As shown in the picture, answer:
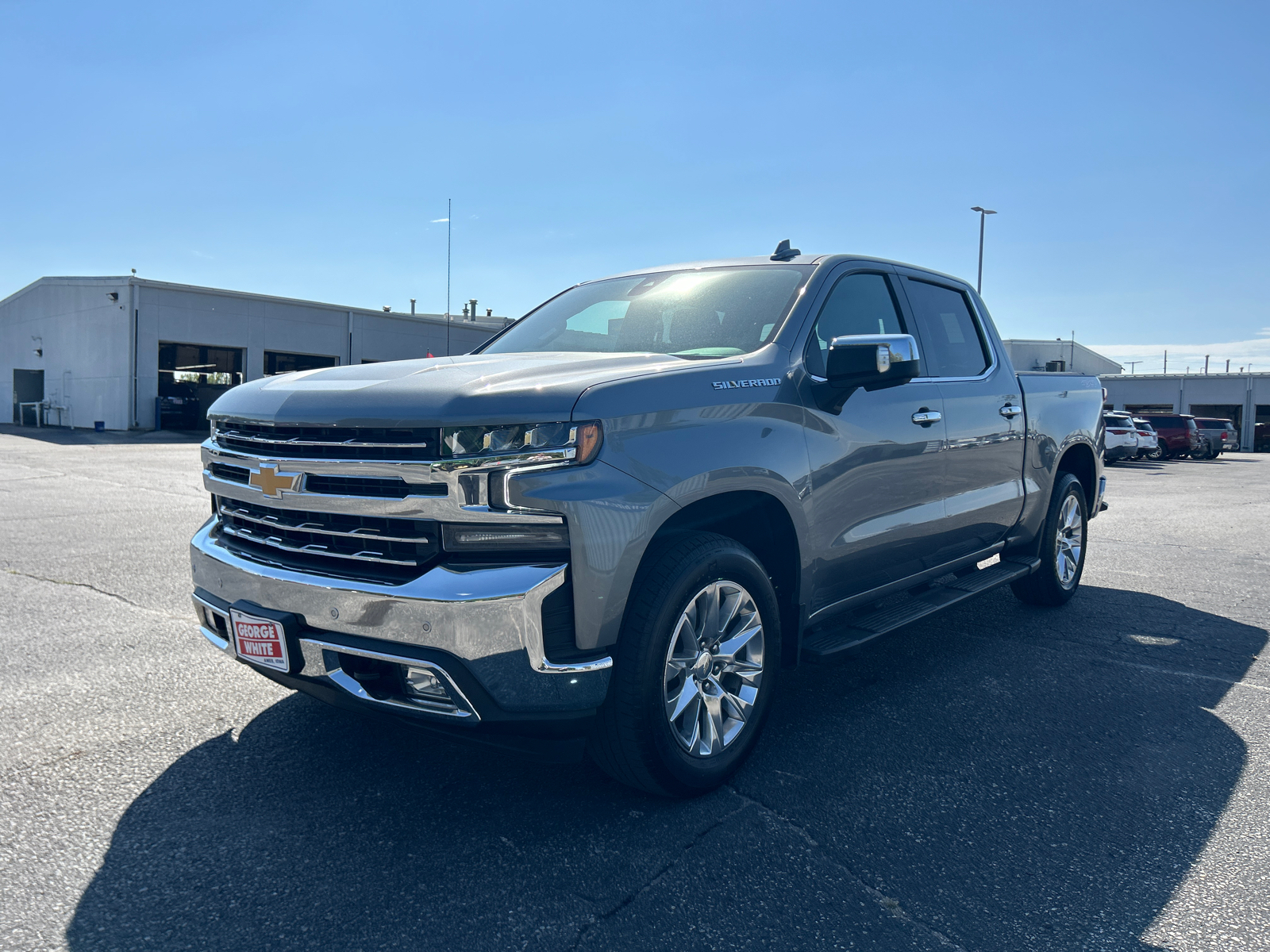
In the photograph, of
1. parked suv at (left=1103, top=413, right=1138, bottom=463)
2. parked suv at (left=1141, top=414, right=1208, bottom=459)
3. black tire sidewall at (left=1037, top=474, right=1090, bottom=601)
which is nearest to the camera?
black tire sidewall at (left=1037, top=474, right=1090, bottom=601)

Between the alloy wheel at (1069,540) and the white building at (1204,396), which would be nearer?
the alloy wheel at (1069,540)

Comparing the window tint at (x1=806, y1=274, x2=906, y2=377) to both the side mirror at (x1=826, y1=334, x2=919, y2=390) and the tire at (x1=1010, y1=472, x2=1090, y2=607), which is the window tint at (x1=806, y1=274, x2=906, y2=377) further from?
the tire at (x1=1010, y1=472, x2=1090, y2=607)

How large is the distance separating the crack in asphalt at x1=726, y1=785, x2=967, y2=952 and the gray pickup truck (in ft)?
1.15

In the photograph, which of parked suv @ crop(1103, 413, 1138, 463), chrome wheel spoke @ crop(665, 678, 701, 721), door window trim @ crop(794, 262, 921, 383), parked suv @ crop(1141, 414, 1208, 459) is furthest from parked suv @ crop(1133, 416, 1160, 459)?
chrome wheel spoke @ crop(665, 678, 701, 721)

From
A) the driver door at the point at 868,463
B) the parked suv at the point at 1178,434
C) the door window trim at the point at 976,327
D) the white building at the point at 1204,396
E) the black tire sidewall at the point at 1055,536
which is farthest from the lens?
the white building at the point at 1204,396

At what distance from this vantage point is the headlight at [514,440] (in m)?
2.56

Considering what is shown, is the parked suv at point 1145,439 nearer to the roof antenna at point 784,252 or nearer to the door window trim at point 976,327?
the door window trim at point 976,327

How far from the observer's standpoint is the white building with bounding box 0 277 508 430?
29734mm

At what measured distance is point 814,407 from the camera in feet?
11.4

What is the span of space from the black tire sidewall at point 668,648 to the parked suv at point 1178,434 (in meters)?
36.9

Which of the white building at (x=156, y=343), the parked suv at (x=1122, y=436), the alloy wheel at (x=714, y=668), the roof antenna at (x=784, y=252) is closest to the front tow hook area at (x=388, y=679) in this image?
the alloy wheel at (x=714, y=668)

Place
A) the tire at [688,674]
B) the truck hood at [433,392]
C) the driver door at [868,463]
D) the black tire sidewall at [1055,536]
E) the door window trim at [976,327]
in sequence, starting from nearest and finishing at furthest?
the truck hood at [433,392], the tire at [688,674], the driver door at [868,463], the door window trim at [976,327], the black tire sidewall at [1055,536]

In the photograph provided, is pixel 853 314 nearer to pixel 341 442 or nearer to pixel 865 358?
pixel 865 358

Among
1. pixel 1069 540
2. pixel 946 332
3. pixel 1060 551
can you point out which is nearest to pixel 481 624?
pixel 946 332
